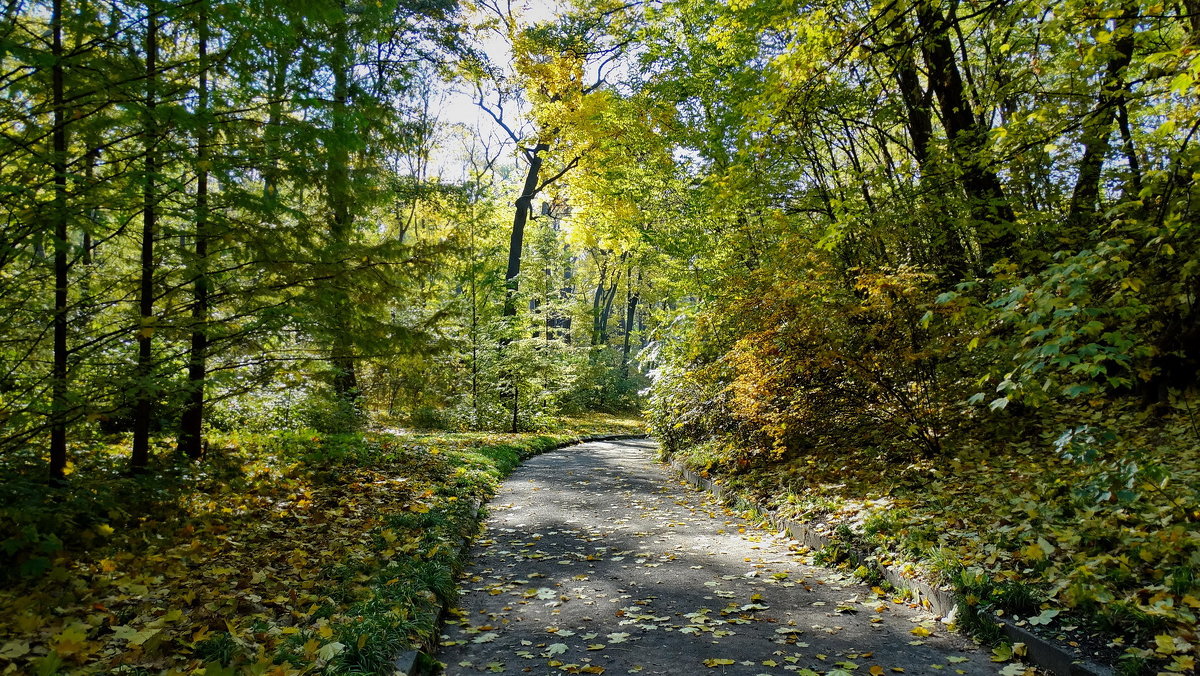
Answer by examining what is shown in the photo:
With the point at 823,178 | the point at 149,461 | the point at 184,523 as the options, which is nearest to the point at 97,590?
the point at 184,523

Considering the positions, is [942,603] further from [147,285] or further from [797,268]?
[147,285]

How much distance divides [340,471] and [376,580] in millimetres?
3621

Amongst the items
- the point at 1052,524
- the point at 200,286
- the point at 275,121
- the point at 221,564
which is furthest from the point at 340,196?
the point at 1052,524

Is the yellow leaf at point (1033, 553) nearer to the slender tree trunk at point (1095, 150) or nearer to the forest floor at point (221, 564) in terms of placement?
the slender tree trunk at point (1095, 150)

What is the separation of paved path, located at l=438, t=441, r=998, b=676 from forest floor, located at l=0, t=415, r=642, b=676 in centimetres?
48

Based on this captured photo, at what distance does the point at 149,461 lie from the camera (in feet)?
19.3

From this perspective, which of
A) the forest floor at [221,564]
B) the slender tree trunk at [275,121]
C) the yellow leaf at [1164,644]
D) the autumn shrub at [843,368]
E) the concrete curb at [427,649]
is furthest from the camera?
the autumn shrub at [843,368]

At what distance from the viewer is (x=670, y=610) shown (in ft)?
14.6

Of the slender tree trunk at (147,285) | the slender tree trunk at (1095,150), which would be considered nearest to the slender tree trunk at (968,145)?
the slender tree trunk at (1095,150)

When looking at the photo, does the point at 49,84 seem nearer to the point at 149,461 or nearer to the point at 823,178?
the point at 149,461

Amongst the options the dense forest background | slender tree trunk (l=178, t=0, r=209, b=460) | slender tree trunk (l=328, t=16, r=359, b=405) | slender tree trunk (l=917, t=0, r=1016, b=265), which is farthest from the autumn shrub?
slender tree trunk (l=178, t=0, r=209, b=460)

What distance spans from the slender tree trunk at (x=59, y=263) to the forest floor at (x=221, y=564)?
9.5 inches

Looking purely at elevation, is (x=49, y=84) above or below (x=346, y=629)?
above

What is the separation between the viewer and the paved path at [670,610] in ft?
11.8
